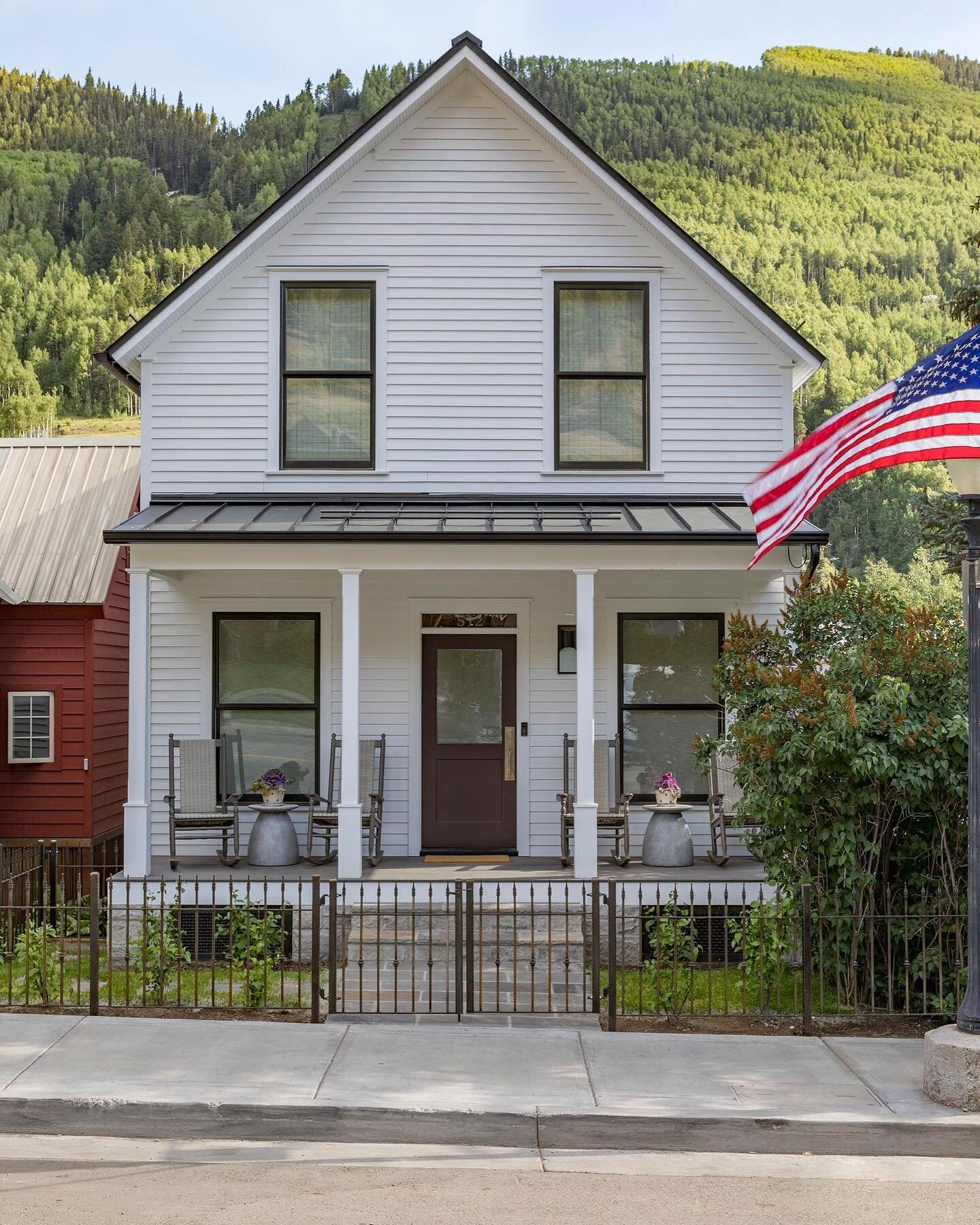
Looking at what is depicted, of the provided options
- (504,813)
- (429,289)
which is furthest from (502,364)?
(504,813)

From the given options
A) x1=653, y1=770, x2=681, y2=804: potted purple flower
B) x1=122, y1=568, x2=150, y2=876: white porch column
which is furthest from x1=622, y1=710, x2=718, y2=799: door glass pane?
x1=122, y1=568, x2=150, y2=876: white porch column

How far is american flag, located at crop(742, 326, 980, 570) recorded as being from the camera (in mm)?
7223

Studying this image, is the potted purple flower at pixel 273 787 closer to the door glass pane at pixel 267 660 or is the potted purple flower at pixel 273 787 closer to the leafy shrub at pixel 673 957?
the door glass pane at pixel 267 660

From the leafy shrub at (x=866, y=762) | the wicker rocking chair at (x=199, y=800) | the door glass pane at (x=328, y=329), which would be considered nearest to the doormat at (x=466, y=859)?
the wicker rocking chair at (x=199, y=800)

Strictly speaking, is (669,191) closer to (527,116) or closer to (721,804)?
(527,116)

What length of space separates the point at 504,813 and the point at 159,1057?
224 inches

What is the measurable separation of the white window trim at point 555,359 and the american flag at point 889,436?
4265 mm

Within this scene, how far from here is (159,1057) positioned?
787 centimetres

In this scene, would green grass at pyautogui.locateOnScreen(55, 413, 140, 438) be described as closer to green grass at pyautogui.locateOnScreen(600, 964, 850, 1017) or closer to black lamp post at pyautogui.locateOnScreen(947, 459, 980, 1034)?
green grass at pyautogui.locateOnScreen(600, 964, 850, 1017)

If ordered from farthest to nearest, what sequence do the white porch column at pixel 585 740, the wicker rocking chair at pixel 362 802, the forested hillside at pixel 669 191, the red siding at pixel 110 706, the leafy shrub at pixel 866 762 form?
1. the forested hillside at pixel 669 191
2. the red siding at pixel 110 706
3. the wicker rocking chair at pixel 362 802
4. the white porch column at pixel 585 740
5. the leafy shrub at pixel 866 762

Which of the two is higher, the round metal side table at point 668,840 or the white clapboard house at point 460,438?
the white clapboard house at point 460,438

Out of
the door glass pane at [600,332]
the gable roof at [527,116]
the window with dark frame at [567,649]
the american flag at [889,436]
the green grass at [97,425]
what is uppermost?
the green grass at [97,425]

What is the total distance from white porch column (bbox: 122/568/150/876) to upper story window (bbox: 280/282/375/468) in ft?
7.99

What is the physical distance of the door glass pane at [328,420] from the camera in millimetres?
13273
